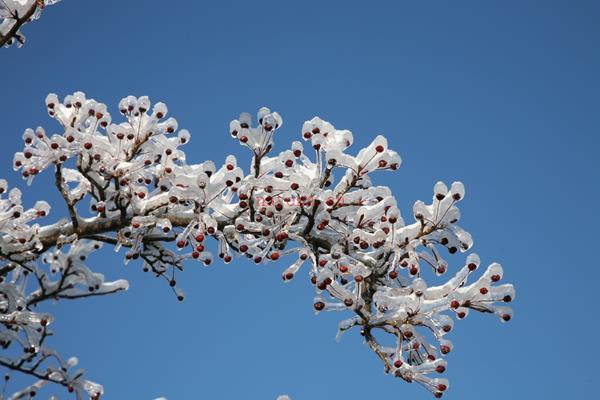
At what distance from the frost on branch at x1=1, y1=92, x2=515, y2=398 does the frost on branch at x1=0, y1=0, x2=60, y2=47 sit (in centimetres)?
74

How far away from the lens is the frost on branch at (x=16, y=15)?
6121mm

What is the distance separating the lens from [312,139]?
17.1ft

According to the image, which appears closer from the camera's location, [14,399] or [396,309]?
[396,309]

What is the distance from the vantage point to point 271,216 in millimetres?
5445

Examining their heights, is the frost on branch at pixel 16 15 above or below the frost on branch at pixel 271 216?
above

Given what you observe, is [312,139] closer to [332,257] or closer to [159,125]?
[332,257]

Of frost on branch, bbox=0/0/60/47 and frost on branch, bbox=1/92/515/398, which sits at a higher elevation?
frost on branch, bbox=0/0/60/47

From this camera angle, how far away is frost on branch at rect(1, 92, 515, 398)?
16.6 ft

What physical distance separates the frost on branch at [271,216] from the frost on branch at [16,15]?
29.0 inches

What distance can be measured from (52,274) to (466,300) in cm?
460

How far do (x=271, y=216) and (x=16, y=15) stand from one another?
293cm

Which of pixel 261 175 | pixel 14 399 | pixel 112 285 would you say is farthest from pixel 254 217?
pixel 14 399

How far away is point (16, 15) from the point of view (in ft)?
20.3

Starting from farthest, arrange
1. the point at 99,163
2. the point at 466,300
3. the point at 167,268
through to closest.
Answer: the point at 167,268, the point at 99,163, the point at 466,300
